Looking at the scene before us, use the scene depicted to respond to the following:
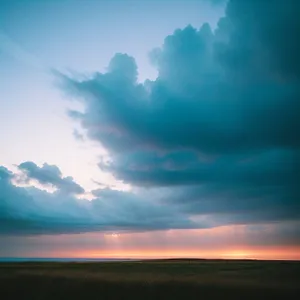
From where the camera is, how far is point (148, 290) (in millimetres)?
35969

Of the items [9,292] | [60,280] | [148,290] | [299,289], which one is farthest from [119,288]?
[299,289]

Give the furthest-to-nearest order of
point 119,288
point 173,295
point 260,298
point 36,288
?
point 36,288, point 119,288, point 173,295, point 260,298

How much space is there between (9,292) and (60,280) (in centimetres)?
679

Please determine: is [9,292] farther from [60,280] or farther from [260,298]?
[260,298]

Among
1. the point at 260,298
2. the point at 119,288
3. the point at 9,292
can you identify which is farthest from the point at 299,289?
the point at 9,292

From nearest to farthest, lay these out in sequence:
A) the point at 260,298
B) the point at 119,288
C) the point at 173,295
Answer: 1. the point at 260,298
2. the point at 173,295
3. the point at 119,288

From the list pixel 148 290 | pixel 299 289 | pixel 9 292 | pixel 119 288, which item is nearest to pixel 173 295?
pixel 148 290

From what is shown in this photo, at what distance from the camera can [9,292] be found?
38375mm

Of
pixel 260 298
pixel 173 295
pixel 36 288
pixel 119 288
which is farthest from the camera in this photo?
pixel 36 288

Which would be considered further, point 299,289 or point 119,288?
point 119,288

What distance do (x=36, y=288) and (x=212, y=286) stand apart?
23.4 meters

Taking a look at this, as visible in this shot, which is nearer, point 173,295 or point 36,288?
point 173,295

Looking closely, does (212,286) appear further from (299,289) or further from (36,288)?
Answer: (36,288)

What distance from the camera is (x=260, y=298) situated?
3125 cm
